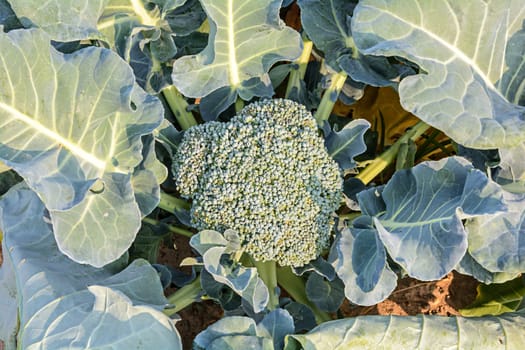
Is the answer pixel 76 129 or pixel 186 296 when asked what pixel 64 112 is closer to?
pixel 76 129

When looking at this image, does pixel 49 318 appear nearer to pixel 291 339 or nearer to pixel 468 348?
pixel 291 339

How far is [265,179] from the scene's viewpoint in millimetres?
1296

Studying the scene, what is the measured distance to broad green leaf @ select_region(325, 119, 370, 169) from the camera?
4.45ft

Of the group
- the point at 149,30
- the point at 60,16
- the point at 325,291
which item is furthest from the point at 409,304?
the point at 60,16

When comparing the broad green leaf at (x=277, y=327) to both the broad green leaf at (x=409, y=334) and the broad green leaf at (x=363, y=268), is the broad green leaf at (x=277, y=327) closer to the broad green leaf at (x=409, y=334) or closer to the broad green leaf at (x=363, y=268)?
the broad green leaf at (x=409, y=334)

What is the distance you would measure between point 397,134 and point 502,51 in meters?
0.72

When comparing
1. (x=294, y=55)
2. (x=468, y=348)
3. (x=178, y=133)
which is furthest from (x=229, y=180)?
(x=468, y=348)

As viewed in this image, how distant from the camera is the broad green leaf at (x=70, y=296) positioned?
1.17 metres

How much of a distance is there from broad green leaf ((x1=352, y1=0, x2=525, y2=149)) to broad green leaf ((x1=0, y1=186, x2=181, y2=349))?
666 millimetres

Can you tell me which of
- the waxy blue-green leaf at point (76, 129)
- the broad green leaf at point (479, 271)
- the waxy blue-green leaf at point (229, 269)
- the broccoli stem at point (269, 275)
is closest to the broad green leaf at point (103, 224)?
the waxy blue-green leaf at point (76, 129)

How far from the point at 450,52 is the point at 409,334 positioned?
22.4 inches

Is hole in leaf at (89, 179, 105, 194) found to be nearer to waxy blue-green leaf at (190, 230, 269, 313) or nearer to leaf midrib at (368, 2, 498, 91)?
waxy blue-green leaf at (190, 230, 269, 313)

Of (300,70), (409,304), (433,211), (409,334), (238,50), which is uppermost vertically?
(238,50)

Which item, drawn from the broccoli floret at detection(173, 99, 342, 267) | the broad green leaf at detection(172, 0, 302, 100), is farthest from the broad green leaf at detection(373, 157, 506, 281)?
the broad green leaf at detection(172, 0, 302, 100)
